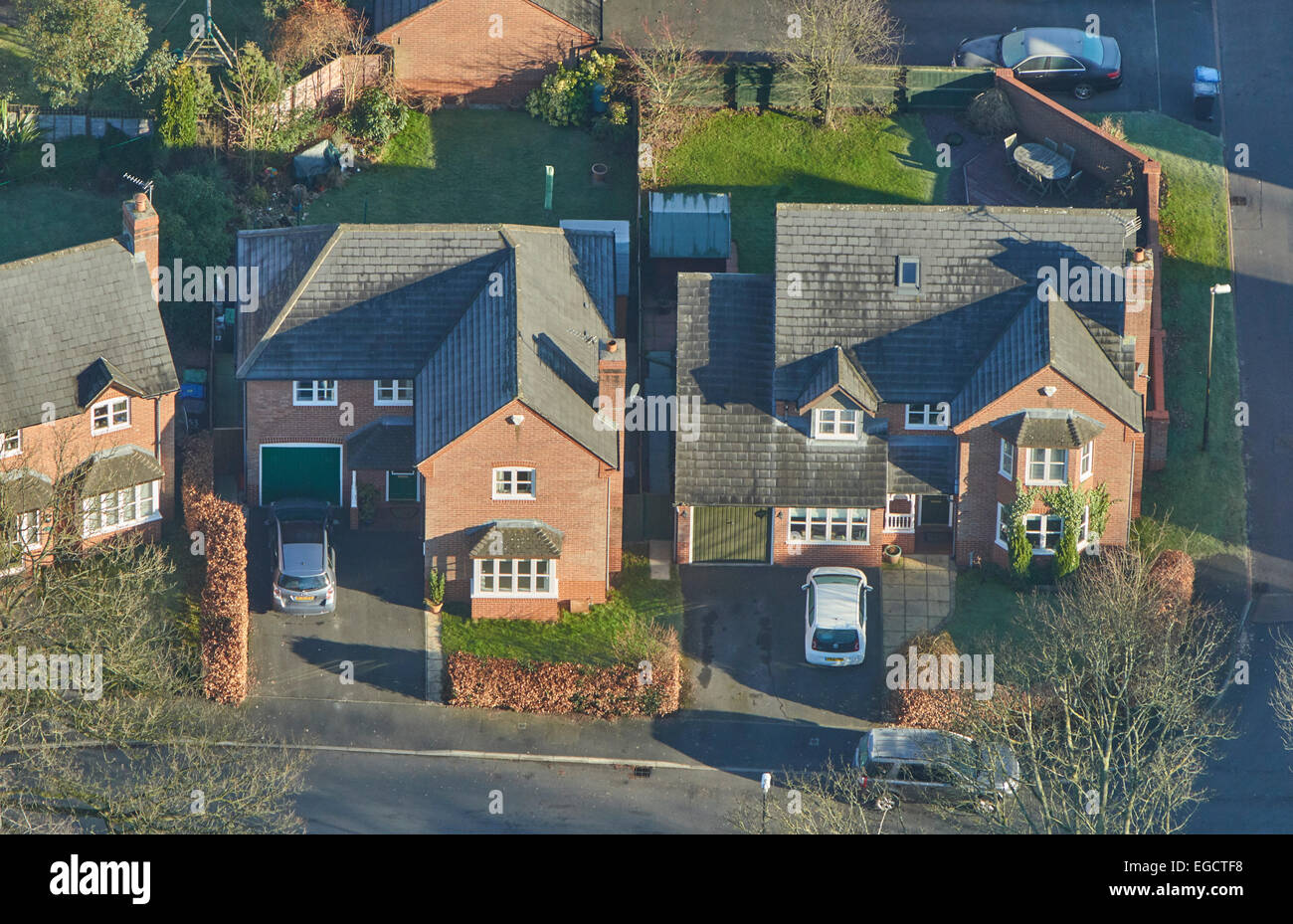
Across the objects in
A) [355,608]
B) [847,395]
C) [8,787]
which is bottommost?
[8,787]

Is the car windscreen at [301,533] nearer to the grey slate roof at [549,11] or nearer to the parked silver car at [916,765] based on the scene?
the parked silver car at [916,765]

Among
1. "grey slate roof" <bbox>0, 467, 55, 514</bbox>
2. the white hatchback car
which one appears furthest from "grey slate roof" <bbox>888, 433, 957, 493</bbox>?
"grey slate roof" <bbox>0, 467, 55, 514</bbox>

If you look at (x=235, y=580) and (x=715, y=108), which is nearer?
(x=235, y=580)

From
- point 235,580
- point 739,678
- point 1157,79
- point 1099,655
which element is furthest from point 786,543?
point 1157,79

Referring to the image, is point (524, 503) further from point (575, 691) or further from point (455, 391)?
point (575, 691)

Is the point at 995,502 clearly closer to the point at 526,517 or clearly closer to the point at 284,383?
the point at 526,517

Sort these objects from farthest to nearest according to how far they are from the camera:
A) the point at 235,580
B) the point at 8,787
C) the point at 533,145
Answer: the point at 533,145 → the point at 235,580 → the point at 8,787

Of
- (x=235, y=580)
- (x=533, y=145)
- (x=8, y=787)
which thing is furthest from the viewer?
(x=533, y=145)
